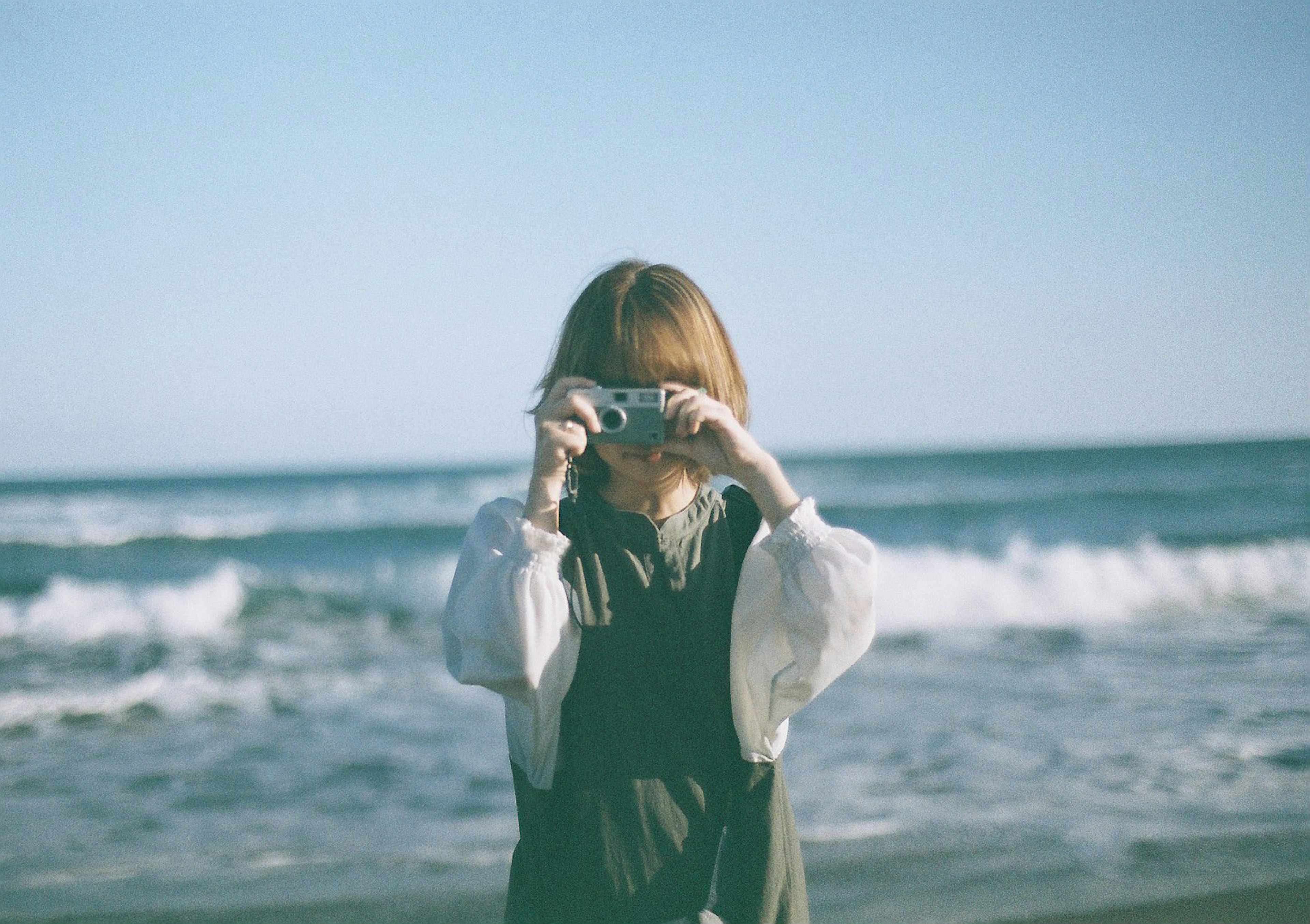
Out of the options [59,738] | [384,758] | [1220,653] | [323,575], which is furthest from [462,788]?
[323,575]

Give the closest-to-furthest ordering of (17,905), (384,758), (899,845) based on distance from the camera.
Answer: (17,905) → (899,845) → (384,758)

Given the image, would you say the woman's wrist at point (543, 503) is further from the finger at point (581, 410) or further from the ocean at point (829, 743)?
the ocean at point (829, 743)

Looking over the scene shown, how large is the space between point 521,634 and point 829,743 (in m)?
3.54

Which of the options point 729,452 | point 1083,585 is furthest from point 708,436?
point 1083,585

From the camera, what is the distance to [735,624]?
1339mm

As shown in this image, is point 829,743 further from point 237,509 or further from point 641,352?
point 237,509

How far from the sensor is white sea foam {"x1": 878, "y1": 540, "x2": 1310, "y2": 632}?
815 centimetres

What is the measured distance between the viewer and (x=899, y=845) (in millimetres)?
3301

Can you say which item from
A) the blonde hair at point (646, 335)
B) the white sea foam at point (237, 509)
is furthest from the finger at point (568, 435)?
the white sea foam at point (237, 509)

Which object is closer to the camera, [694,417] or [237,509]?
[694,417]

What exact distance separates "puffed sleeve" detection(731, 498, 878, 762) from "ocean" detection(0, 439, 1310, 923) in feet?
5.86

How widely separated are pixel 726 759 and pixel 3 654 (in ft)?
25.3

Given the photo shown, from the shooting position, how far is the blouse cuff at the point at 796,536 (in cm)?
132

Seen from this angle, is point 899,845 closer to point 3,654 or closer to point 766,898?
point 766,898
